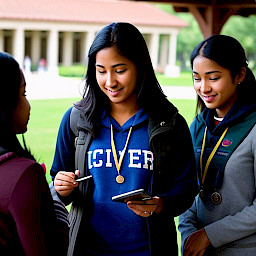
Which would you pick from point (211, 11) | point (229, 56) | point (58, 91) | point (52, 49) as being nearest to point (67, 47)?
point (52, 49)

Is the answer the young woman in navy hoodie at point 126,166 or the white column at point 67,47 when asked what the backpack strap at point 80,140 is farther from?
the white column at point 67,47

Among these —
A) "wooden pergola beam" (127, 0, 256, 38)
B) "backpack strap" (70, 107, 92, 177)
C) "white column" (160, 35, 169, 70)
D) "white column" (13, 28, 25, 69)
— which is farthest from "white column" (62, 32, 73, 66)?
"backpack strap" (70, 107, 92, 177)

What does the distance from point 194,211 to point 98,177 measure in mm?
488

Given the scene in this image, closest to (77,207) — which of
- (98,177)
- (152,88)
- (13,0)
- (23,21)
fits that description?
(98,177)

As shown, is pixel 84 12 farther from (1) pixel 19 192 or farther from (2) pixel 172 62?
(1) pixel 19 192

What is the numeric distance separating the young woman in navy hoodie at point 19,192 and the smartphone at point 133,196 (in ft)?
0.83

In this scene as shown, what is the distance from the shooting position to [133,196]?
5.69 feet

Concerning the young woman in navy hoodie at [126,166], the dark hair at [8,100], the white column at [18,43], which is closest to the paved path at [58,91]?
the white column at [18,43]

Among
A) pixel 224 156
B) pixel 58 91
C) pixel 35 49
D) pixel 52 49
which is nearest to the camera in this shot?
pixel 224 156

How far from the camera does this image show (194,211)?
2.19 m

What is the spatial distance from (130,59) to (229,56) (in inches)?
16.1

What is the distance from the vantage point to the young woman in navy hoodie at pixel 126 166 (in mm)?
1895

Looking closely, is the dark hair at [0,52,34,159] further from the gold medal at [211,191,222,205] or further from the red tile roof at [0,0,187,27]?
the red tile roof at [0,0,187,27]

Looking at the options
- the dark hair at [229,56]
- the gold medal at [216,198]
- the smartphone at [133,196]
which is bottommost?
the gold medal at [216,198]
